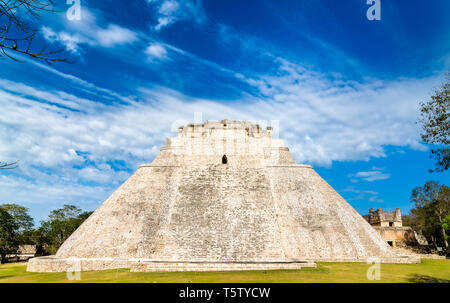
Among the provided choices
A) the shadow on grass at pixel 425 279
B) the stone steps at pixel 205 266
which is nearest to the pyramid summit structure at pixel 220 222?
the stone steps at pixel 205 266

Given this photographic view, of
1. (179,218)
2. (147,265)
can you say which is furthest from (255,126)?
(147,265)

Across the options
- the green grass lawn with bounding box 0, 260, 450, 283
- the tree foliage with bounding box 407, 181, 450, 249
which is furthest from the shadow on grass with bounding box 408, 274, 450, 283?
the tree foliage with bounding box 407, 181, 450, 249

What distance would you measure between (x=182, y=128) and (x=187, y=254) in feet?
43.4

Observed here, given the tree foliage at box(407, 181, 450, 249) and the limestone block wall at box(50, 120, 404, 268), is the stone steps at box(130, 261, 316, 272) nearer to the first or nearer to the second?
the limestone block wall at box(50, 120, 404, 268)

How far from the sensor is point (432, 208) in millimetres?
27719

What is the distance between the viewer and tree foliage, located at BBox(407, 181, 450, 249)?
2688cm

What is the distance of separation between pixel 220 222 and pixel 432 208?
74.9 ft

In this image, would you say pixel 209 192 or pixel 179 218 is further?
pixel 209 192

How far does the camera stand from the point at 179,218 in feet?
55.3

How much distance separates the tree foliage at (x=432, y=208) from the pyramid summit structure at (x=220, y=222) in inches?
549

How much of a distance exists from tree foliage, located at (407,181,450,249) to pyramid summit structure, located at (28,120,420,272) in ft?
45.7
